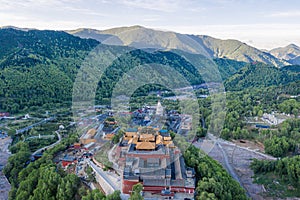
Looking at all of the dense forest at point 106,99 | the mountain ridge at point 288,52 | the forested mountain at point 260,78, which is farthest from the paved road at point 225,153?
the mountain ridge at point 288,52

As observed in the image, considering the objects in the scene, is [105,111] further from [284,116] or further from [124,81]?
[284,116]

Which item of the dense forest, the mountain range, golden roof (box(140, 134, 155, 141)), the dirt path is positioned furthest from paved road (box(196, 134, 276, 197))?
the mountain range

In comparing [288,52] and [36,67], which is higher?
[288,52]

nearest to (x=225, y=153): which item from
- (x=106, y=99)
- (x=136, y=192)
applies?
(x=136, y=192)

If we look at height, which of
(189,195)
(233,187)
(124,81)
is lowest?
(233,187)

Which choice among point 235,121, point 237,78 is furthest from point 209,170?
point 237,78

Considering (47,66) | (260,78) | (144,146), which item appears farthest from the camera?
(260,78)

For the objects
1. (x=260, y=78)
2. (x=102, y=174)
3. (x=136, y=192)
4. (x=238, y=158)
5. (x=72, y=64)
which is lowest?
(x=238, y=158)

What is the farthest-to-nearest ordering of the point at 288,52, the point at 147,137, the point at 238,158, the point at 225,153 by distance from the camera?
the point at 288,52, the point at 225,153, the point at 238,158, the point at 147,137

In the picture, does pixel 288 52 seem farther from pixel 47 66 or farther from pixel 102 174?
pixel 102 174

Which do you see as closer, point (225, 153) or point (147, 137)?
point (147, 137)
